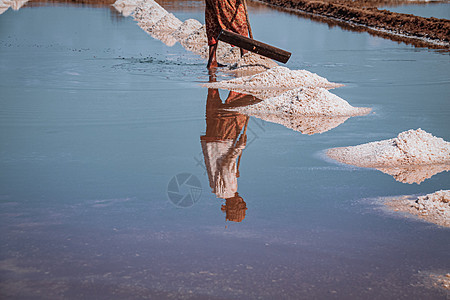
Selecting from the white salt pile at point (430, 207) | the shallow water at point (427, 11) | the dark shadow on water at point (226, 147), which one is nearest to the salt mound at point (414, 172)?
the white salt pile at point (430, 207)

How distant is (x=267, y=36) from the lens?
13070 millimetres

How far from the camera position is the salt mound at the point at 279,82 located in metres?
6.82

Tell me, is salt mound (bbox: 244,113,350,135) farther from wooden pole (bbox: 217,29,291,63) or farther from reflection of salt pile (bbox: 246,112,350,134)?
wooden pole (bbox: 217,29,291,63)

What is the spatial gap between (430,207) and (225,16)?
5323 mm

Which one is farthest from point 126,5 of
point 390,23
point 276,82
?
point 276,82

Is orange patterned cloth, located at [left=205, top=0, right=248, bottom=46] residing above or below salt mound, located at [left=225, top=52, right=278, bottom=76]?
above

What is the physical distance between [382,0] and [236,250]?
2551 cm

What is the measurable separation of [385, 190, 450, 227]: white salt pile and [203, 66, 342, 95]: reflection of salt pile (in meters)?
3.62

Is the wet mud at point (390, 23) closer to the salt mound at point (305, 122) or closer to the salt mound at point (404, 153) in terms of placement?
the salt mound at point (305, 122)

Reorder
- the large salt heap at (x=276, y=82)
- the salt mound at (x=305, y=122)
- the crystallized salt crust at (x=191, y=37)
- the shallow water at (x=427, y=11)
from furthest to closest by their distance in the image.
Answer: the shallow water at (x=427, y=11), the crystallized salt crust at (x=191, y=37), the large salt heap at (x=276, y=82), the salt mound at (x=305, y=122)

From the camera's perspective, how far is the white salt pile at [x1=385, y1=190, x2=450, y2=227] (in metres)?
3.06

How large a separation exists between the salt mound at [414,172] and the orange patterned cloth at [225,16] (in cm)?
454

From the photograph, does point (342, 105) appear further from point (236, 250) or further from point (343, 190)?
point (236, 250)

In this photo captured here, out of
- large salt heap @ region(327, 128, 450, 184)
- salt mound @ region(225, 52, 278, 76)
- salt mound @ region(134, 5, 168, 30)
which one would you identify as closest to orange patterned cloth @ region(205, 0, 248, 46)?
salt mound @ region(225, 52, 278, 76)
